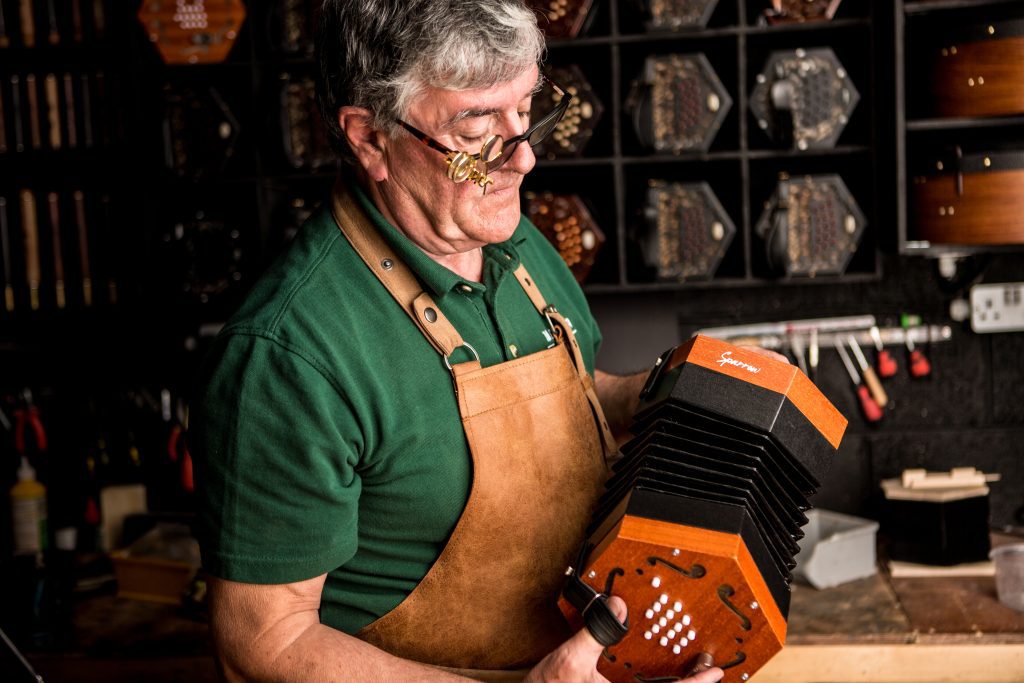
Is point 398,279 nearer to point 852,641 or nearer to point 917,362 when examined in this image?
point 852,641

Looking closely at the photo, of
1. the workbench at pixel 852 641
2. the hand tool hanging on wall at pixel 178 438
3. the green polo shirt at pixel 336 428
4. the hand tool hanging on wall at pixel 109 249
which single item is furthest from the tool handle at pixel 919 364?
the hand tool hanging on wall at pixel 109 249

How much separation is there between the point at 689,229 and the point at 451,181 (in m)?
1.61

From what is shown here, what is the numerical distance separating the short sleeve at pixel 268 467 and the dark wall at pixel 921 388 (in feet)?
7.12

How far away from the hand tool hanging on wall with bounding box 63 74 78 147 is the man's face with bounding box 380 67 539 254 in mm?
2084

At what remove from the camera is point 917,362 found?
337cm

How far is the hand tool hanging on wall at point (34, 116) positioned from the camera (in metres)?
3.36

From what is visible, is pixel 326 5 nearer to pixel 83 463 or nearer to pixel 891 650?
pixel 891 650

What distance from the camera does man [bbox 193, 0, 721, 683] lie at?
4.94ft

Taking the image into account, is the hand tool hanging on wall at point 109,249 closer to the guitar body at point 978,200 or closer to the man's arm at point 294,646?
the man's arm at point 294,646

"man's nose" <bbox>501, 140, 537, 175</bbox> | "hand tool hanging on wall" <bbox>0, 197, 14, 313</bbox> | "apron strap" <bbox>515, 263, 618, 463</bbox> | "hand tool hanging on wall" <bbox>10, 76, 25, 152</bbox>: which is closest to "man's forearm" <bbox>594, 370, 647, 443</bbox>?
"apron strap" <bbox>515, 263, 618, 463</bbox>

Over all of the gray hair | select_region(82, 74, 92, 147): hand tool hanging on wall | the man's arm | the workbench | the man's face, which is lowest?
the workbench

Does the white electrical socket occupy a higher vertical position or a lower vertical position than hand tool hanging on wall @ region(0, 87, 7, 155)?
lower

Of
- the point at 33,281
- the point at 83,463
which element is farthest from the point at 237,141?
the point at 83,463

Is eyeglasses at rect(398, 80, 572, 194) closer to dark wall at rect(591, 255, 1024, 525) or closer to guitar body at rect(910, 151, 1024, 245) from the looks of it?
guitar body at rect(910, 151, 1024, 245)
